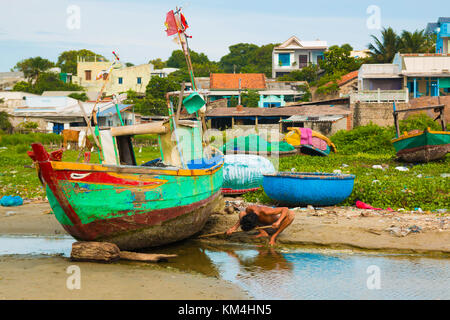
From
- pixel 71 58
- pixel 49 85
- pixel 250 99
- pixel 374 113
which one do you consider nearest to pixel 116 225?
pixel 374 113

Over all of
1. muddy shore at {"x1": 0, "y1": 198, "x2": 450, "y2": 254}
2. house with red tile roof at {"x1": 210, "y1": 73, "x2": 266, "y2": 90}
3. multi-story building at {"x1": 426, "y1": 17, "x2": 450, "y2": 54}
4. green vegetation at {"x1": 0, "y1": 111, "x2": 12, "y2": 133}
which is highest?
multi-story building at {"x1": 426, "y1": 17, "x2": 450, "y2": 54}

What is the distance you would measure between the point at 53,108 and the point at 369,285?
34972 mm

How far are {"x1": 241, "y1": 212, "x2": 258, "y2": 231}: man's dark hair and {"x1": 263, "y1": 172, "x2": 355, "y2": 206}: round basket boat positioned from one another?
2097 millimetres

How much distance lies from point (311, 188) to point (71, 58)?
6356 centimetres

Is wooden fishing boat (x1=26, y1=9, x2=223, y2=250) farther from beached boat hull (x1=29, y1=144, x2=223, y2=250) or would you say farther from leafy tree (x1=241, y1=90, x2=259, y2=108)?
leafy tree (x1=241, y1=90, x2=259, y2=108)

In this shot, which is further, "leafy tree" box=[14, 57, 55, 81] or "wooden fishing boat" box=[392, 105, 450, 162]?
"leafy tree" box=[14, 57, 55, 81]

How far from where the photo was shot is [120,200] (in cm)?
723

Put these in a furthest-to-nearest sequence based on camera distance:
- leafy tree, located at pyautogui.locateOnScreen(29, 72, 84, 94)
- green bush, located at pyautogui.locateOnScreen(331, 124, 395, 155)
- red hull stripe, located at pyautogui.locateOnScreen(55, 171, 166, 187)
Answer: leafy tree, located at pyautogui.locateOnScreen(29, 72, 84, 94)
green bush, located at pyautogui.locateOnScreen(331, 124, 395, 155)
red hull stripe, located at pyautogui.locateOnScreen(55, 171, 166, 187)

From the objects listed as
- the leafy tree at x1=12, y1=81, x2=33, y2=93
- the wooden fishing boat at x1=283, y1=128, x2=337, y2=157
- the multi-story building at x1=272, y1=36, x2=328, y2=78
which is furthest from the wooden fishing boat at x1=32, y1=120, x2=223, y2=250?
the leafy tree at x1=12, y1=81, x2=33, y2=93

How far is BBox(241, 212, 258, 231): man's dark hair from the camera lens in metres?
8.93

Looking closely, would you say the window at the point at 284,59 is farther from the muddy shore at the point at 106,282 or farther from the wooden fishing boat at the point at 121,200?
the muddy shore at the point at 106,282

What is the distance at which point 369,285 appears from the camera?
673cm
